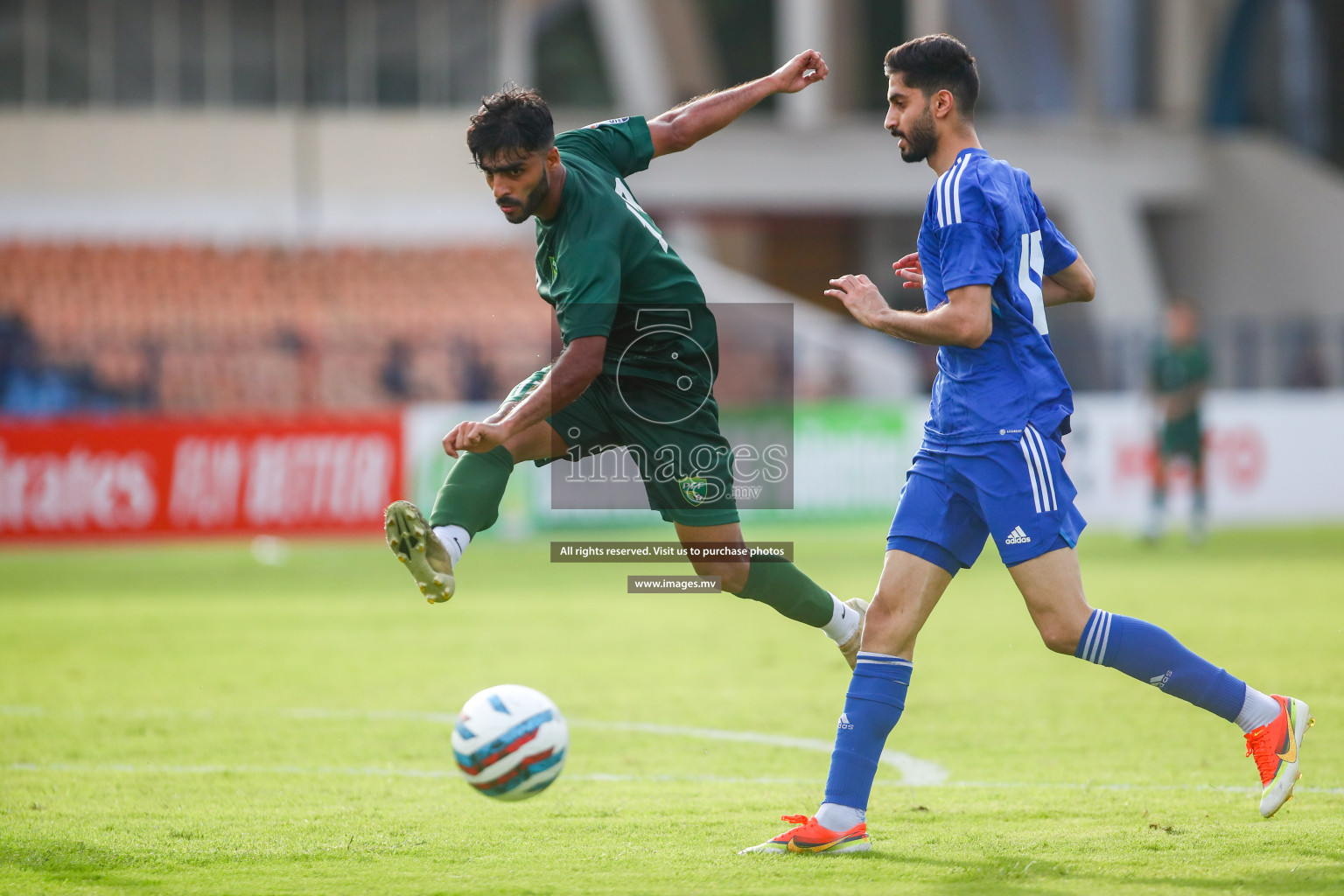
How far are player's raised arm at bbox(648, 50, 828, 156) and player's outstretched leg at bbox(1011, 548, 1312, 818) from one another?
7.20 feet

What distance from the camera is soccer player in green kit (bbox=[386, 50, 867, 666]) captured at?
4949mm

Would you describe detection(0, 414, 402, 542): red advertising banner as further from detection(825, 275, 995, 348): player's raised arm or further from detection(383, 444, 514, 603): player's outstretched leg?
detection(825, 275, 995, 348): player's raised arm

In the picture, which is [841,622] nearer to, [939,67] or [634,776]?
[634,776]

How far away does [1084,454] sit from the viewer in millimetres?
19688

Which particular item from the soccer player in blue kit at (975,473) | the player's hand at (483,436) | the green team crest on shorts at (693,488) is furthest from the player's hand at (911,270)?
the player's hand at (483,436)

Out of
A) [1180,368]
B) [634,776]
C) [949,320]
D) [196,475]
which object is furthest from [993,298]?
[196,475]

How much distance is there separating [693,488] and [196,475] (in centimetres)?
1428

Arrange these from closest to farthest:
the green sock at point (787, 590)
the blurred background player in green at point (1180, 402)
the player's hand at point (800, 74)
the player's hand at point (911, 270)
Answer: the player's hand at point (911, 270), the green sock at point (787, 590), the player's hand at point (800, 74), the blurred background player in green at point (1180, 402)

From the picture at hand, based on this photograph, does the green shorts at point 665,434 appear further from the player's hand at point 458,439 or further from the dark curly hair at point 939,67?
the dark curly hair at point 939,67

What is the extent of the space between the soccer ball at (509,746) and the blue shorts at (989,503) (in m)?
1.27

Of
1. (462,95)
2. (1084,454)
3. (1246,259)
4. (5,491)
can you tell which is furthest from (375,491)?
(1246,259)

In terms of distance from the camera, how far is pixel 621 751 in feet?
22.0

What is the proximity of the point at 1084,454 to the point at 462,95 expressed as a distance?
1944 cm

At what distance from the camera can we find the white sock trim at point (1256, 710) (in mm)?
4871
